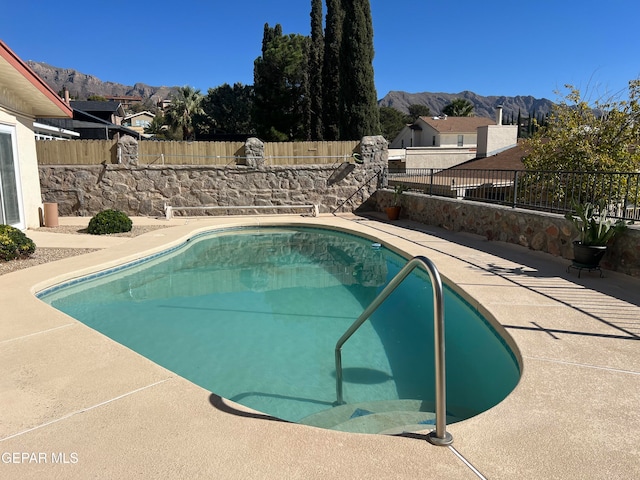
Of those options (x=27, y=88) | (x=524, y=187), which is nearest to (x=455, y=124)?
(x=524, y=187)

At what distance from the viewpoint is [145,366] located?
3.70 metres

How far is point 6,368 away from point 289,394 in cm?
242

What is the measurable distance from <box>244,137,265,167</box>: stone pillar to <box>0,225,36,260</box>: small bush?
8.11 m

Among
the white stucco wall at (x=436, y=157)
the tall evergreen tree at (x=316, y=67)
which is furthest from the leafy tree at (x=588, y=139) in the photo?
the tall evergreen tree at (x=316, y=67)

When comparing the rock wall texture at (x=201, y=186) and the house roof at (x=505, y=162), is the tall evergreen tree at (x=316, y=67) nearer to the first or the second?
the house roof at (x=505, y=162)

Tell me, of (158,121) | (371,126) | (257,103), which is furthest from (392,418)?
(158,121)

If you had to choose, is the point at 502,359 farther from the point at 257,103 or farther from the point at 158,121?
the point at 158,121

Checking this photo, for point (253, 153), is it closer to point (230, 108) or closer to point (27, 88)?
point (27, 88)

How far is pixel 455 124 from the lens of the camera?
1813 inches

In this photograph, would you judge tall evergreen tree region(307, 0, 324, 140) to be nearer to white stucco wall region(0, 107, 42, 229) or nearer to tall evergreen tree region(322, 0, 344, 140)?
tall evergreen tree region(322, 0, 344, 140)

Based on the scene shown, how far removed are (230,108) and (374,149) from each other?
121 feet

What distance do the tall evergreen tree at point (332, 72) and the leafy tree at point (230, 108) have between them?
2326cm

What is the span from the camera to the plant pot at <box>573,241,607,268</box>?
6.10 meters

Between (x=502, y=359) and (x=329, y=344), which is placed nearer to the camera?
(x=502, y=359)
